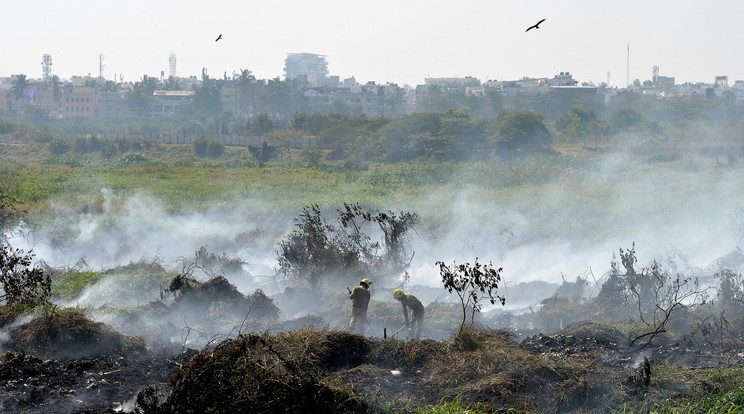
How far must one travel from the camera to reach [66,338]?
405 inches

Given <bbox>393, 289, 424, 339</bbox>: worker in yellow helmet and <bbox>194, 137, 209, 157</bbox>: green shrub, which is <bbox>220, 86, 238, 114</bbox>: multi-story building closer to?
<bbox>194, 137, 209, 157</bbox>: green shrub


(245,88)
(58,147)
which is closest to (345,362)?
(58,147)

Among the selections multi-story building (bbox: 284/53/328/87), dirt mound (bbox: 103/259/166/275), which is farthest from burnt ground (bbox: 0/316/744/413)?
multi-story building (bbox: 284/53/328/87)

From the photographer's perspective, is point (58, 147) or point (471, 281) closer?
point (471, 281)

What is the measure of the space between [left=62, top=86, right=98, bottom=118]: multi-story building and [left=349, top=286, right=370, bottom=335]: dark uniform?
97.6m

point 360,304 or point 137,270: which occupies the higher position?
point 360,304

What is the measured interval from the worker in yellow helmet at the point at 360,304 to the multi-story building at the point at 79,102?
97584mm

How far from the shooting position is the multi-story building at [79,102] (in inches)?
3962

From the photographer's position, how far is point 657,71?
152 metres

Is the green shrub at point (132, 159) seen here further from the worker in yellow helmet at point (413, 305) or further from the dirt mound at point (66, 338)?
the worker in yellow helmet at point (413, 305)

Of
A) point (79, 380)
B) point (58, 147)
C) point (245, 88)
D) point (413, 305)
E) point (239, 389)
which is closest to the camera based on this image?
point (239, 389)

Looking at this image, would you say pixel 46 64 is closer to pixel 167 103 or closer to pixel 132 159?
pixel 167 103

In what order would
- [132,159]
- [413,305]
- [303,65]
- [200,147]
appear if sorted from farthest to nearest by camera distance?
[303,65] < [200,147] < [132,159] < [413,305]

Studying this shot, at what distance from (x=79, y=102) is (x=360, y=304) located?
99312 millimetres
